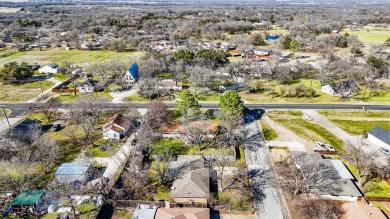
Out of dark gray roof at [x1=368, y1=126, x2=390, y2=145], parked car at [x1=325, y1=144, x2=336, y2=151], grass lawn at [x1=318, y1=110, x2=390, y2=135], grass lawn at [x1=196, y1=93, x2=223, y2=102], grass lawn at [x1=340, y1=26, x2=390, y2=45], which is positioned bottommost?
grass lawn at [x1=318, y1=110, x2=390, y2=135]

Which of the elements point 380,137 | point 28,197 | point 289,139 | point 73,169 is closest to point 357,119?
point 380,137

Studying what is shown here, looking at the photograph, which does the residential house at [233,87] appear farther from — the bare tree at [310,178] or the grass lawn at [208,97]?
the bare tree at [310,178]

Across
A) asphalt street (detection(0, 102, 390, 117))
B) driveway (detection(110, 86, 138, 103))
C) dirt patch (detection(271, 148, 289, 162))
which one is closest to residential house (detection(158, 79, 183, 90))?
driveway (detection(110, 86, 138, 103))

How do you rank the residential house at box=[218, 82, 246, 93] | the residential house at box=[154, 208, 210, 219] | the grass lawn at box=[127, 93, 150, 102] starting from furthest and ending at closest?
the residential house at box=[218, 82, 246, 93], the grass lawn at box=[127, 93, 150, 102], the residential house at box=[154, 208, 210, 219]

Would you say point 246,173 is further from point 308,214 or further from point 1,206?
point 1,206

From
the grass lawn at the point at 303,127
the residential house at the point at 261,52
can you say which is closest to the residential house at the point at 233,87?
the grass lawn at the point at 303,127

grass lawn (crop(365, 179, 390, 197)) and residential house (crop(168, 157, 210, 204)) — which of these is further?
grass lawn (crop(365, 179, 390, 197))

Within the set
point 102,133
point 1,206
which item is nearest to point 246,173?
point 102,133

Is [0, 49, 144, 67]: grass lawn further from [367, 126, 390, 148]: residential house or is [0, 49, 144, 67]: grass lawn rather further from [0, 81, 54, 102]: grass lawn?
[367, 126, 390, 148]: residential house
